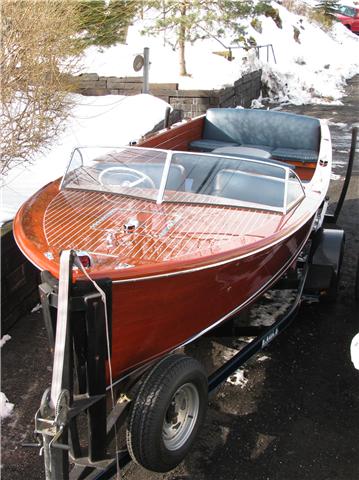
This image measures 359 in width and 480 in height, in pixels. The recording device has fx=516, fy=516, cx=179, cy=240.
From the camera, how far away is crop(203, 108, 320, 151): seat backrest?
21.8ft

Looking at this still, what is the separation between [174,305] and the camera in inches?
119

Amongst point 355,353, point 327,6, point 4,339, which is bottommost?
point 4,339

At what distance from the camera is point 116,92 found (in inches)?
415

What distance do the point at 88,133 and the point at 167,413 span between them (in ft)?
20.1

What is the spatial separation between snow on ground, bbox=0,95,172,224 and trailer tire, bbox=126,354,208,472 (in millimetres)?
2505

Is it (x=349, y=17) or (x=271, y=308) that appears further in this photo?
(x=349, y=17)

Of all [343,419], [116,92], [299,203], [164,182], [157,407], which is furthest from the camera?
[116,92]

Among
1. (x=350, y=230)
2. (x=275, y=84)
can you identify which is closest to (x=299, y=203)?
(x=350, y=230)

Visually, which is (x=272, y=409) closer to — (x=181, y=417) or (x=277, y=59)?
(x=181, y=417)

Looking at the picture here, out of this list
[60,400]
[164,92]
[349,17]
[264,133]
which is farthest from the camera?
[349,17]

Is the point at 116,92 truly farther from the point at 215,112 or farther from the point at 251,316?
the point at 251,316

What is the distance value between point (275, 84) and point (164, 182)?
1307 centimetres

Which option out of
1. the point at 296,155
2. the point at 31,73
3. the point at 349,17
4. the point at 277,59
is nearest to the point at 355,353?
the point at 296,155

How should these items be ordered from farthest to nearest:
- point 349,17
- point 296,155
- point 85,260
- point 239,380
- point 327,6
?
point 349,17
point 327,6
point 296,155
point 239,380
point 85,260
